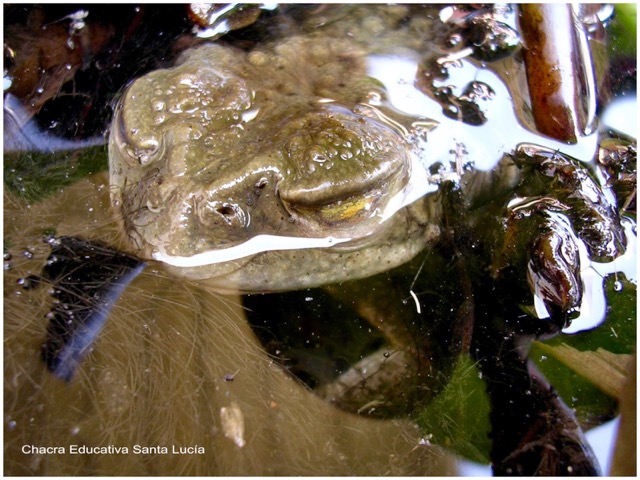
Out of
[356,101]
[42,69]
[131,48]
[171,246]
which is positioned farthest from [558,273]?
[42,69]

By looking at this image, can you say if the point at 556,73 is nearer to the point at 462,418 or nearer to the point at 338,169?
the point at 338,169

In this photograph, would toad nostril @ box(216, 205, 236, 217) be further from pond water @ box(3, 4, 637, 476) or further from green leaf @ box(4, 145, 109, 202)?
green leaf @ box(4, 145, 109, 202)

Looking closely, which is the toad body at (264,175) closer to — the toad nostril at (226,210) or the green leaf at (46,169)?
the toad nostril at (226,210)

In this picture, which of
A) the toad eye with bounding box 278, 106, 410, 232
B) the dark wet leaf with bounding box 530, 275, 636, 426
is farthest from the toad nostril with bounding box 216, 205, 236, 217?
the dark wet leaf with bounding box 530, 275, 636, 426

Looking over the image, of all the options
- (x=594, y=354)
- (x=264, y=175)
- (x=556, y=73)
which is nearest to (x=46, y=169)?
(x=264, y=175)

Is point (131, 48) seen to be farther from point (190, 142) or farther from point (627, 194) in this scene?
point (627, 194)

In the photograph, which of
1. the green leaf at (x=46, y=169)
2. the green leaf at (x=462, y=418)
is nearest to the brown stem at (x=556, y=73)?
the green leaf at (x=462, y=418)
